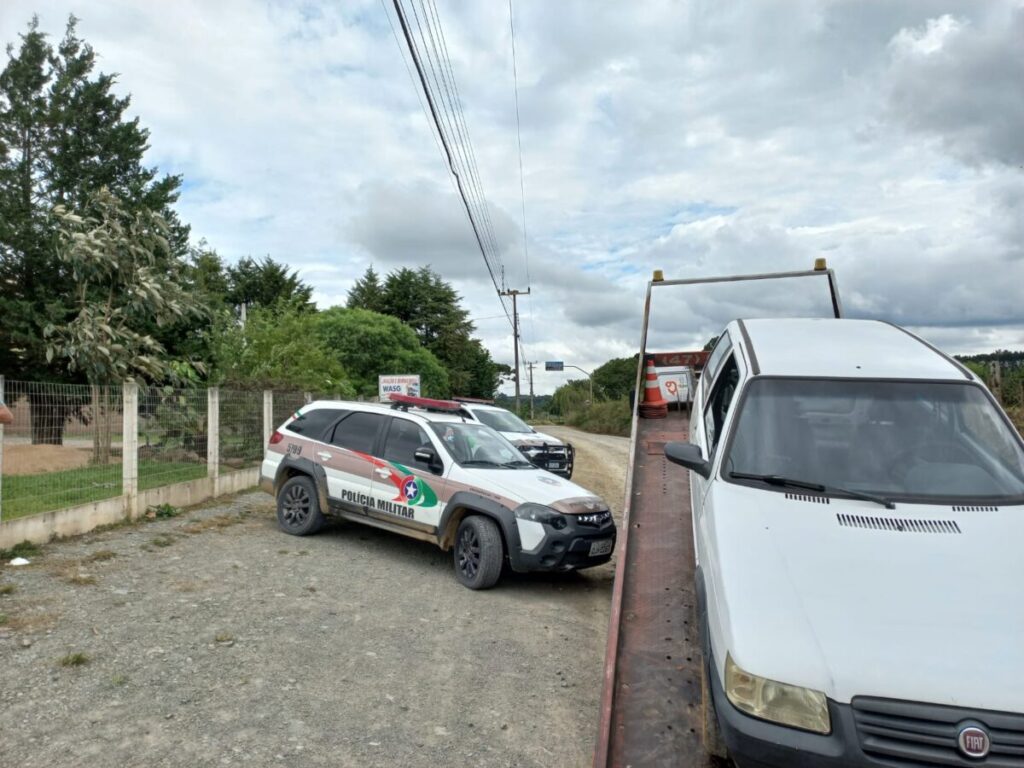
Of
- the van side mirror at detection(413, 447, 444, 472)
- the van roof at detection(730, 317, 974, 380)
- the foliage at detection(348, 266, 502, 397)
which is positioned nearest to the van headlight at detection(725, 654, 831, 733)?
the van roof at detection(730, 317, 974, 380)

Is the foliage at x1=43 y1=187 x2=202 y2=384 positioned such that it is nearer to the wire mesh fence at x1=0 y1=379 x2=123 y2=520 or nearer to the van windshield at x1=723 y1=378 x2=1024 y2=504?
the wire mesh fence at x1=0 y1=379 x2=123 y2=520

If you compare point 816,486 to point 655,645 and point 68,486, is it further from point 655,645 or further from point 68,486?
point 68,486

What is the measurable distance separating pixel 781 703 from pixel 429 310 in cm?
4990

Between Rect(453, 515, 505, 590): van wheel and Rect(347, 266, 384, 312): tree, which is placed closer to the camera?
Rect(453, 515, 505, 590): van wheel

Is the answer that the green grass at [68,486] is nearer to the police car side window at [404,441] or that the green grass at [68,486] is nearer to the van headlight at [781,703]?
the police car side window at [404,441]

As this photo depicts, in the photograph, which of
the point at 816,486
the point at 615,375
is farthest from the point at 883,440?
the point at 615,375

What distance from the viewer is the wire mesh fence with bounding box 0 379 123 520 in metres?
7.25

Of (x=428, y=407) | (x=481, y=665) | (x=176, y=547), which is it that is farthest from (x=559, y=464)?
→ (x=481, y=665)

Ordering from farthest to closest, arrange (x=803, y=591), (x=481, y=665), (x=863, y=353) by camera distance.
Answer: (x=481, y=665)
(x=863, y=353)
(x=803, y=591)

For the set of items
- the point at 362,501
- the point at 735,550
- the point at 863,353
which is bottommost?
the point at 362,501

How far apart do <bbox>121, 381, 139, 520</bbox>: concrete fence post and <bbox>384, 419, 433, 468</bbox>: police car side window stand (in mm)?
3358

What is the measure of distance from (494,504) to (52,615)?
3.68 m

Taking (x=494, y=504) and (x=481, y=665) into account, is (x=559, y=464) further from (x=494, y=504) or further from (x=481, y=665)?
(x=481, y=665)

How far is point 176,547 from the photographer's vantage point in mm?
8109
